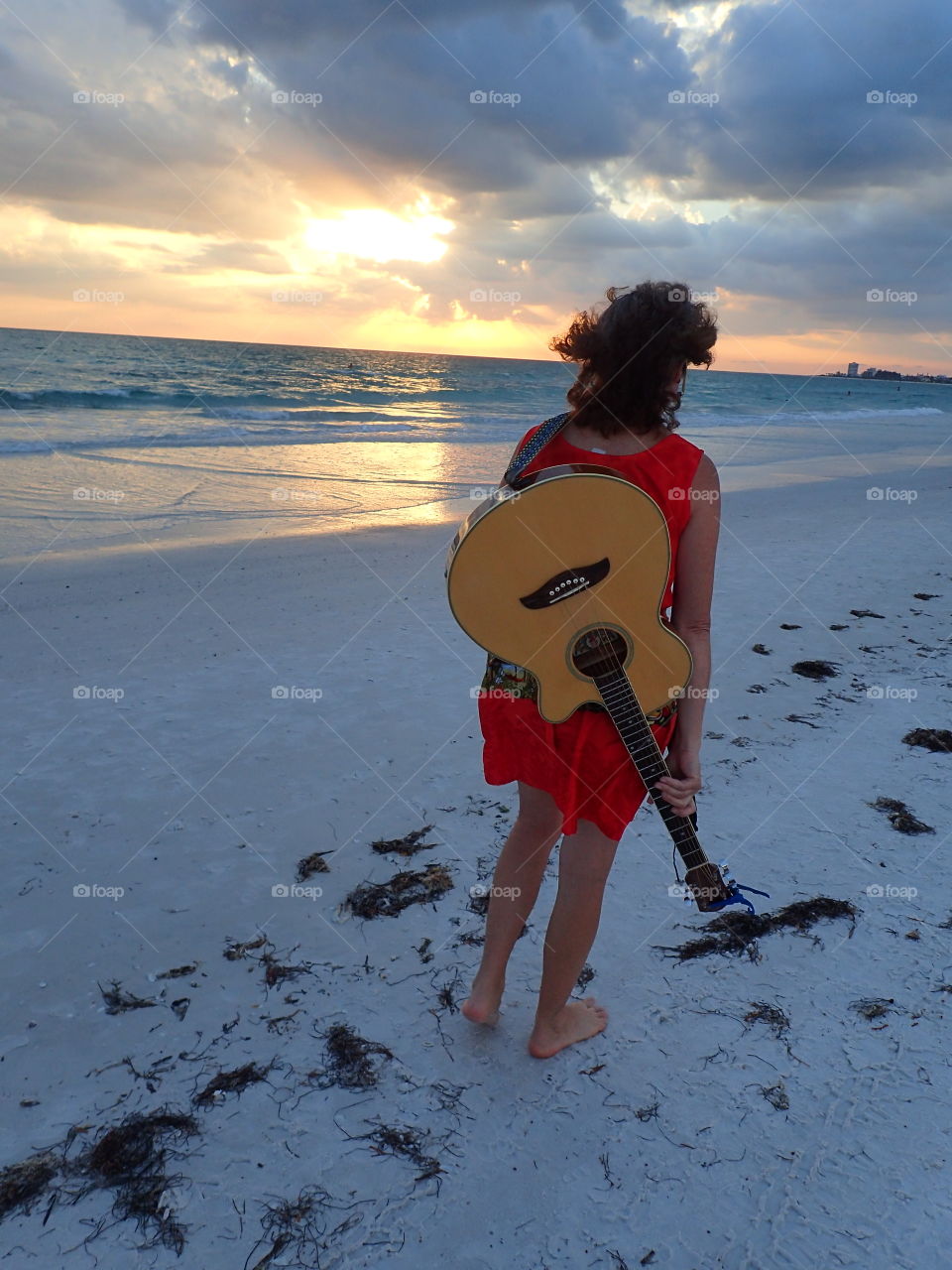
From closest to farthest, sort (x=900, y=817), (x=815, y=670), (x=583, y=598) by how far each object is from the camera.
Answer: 1. (x=583, y=598)
2. (x=900, y=817)
3. (x=815, y=670)

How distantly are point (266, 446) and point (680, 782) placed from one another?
12889 millimetres

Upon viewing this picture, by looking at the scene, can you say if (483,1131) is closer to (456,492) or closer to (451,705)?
(451,705)

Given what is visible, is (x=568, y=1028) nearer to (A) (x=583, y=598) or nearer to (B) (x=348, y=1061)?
(B) (x=348, y=1061)

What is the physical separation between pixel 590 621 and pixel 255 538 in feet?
19.3

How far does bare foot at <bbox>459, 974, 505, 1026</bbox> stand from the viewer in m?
2.11

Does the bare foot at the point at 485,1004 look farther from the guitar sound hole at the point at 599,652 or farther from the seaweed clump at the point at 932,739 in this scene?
the seaweed clump at the point at 932,739

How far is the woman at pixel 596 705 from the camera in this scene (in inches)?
61.7

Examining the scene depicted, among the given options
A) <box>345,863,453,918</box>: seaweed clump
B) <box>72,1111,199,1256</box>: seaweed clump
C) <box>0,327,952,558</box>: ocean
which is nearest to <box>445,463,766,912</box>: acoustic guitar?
<box>345,863,453,918</box>: seaweed clump

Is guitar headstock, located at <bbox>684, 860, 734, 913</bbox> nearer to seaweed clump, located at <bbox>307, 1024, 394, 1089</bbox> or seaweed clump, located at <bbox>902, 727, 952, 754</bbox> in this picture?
seaweed clump, located at <bbox>307, 1024, 394, 1089</bbox>

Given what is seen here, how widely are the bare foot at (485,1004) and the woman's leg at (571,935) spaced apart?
0.11 m

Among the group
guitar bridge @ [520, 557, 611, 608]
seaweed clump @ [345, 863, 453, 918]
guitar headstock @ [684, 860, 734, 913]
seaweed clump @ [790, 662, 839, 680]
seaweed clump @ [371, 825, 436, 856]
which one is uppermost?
guitar bridge @ [520, 557, 611, 608]

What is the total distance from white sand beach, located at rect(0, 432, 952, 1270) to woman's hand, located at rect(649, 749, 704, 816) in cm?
78

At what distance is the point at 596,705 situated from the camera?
1713 mm

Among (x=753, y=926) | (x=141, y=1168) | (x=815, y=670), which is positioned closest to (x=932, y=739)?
(x=815, y=670)
